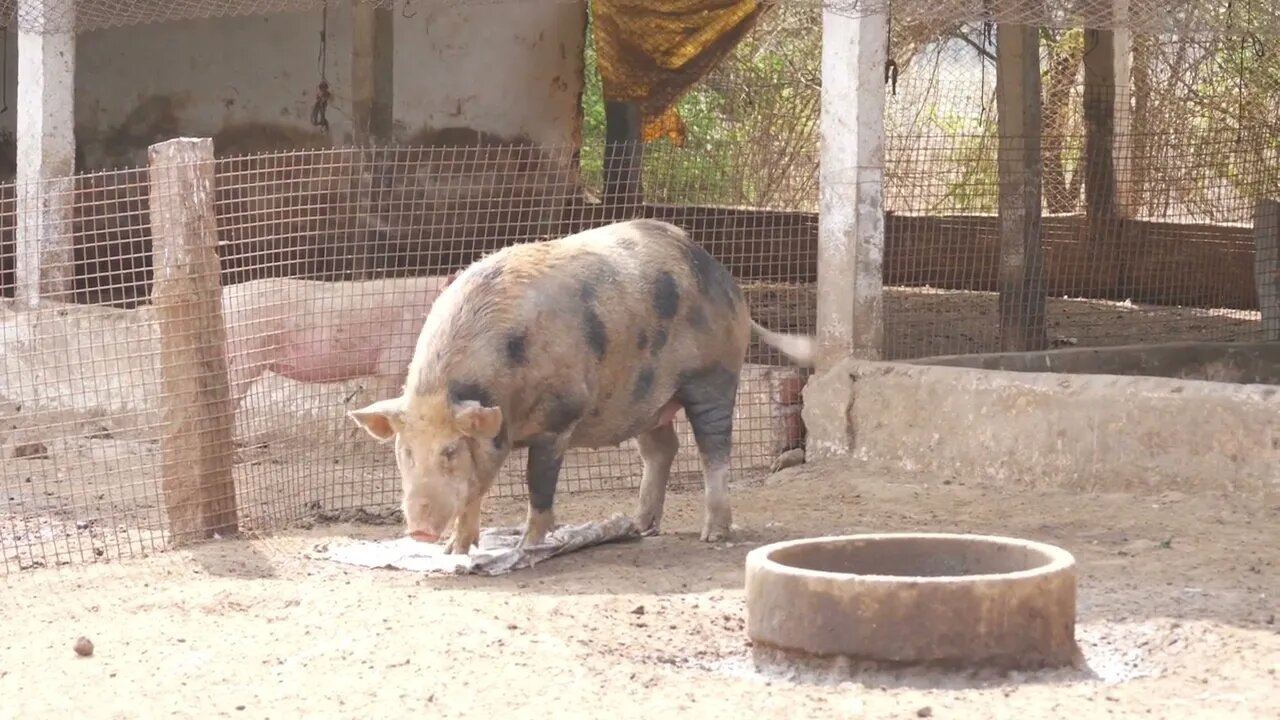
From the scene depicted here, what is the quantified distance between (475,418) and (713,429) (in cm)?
134

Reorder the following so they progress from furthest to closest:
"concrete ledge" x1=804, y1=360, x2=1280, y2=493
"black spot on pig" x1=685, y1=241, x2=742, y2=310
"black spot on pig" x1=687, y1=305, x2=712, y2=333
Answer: "concrete ledge" x1=804, y1=360, x2=1280, y2=493 < "black spot on pig" x1=685, y1=241, x2=742, y2=310 < "black spot on pig" x1=687, y1=305, x2=712, y2=333

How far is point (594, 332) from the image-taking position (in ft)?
22.1

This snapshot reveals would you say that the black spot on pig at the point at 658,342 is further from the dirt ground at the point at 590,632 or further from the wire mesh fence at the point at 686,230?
the wire mesh fence at the point at 686,230

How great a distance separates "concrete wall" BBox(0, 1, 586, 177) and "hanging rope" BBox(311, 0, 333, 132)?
3cm

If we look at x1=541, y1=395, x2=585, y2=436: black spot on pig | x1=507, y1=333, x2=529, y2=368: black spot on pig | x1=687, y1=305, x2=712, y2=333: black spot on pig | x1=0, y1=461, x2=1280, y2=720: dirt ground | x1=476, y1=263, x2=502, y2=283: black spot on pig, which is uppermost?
x1=476, y1=263, x2=502, y2=283: black spot on pig

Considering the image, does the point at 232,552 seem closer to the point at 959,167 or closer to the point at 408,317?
the point at 408,317

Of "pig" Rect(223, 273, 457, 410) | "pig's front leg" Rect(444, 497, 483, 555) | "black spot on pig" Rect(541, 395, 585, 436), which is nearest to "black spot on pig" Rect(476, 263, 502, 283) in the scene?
"black spot on pig" Rect(541, 395, 585, 436)

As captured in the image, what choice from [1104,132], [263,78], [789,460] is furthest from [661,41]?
[789,460]

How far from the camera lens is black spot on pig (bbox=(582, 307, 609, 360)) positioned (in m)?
6.70

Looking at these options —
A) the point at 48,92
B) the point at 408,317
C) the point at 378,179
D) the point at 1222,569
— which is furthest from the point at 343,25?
the point at 1222,569

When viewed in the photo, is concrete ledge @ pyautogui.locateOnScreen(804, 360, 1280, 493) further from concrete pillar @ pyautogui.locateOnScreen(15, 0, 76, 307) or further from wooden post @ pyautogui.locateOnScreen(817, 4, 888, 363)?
concrete pillar @ pyautogui.locateOnScreen(15, 0, 76, 307)

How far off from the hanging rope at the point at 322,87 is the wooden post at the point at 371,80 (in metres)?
0.47

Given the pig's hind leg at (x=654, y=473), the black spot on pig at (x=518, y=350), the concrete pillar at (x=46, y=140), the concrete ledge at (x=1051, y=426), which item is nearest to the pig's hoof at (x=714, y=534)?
the pig's hind leg at (x=654, y=473)

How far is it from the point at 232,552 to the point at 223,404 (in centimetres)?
65
